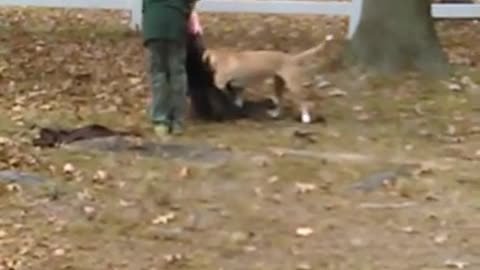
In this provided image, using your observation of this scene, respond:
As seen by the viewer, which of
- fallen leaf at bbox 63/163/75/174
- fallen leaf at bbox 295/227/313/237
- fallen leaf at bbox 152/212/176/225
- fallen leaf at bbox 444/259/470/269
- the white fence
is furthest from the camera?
the white fence

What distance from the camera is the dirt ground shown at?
614 centimetres

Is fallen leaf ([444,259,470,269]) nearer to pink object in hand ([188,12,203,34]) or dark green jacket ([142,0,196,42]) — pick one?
dark green jacket ([142,0,196,42])

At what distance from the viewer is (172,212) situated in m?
6.92

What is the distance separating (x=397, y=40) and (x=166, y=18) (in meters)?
3.29

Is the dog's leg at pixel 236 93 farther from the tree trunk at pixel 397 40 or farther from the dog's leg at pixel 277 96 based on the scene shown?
the tree trunk at pixel 397 40

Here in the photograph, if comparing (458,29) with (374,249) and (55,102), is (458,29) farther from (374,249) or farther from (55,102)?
(374,249)

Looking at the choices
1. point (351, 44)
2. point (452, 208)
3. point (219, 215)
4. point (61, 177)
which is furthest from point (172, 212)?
point (351, 44)

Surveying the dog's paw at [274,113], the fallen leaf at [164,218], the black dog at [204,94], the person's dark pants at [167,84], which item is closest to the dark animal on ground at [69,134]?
the person's dark pants at [167,84]

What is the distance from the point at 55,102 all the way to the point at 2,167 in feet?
9.39

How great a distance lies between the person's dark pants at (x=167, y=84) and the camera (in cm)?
912

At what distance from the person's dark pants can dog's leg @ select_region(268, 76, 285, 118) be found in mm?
930

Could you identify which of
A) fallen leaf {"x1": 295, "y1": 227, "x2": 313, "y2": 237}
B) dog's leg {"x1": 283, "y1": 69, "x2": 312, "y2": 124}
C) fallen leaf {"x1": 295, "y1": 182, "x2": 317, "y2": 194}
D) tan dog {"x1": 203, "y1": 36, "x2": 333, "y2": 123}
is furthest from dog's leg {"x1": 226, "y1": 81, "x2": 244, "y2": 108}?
fallen leaf {"x1": 295, "y1": 227, "x2": 313, "y2": 237}

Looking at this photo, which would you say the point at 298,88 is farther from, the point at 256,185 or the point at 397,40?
the point at 256,185

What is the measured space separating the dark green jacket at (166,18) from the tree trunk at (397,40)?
3019 millimetres
